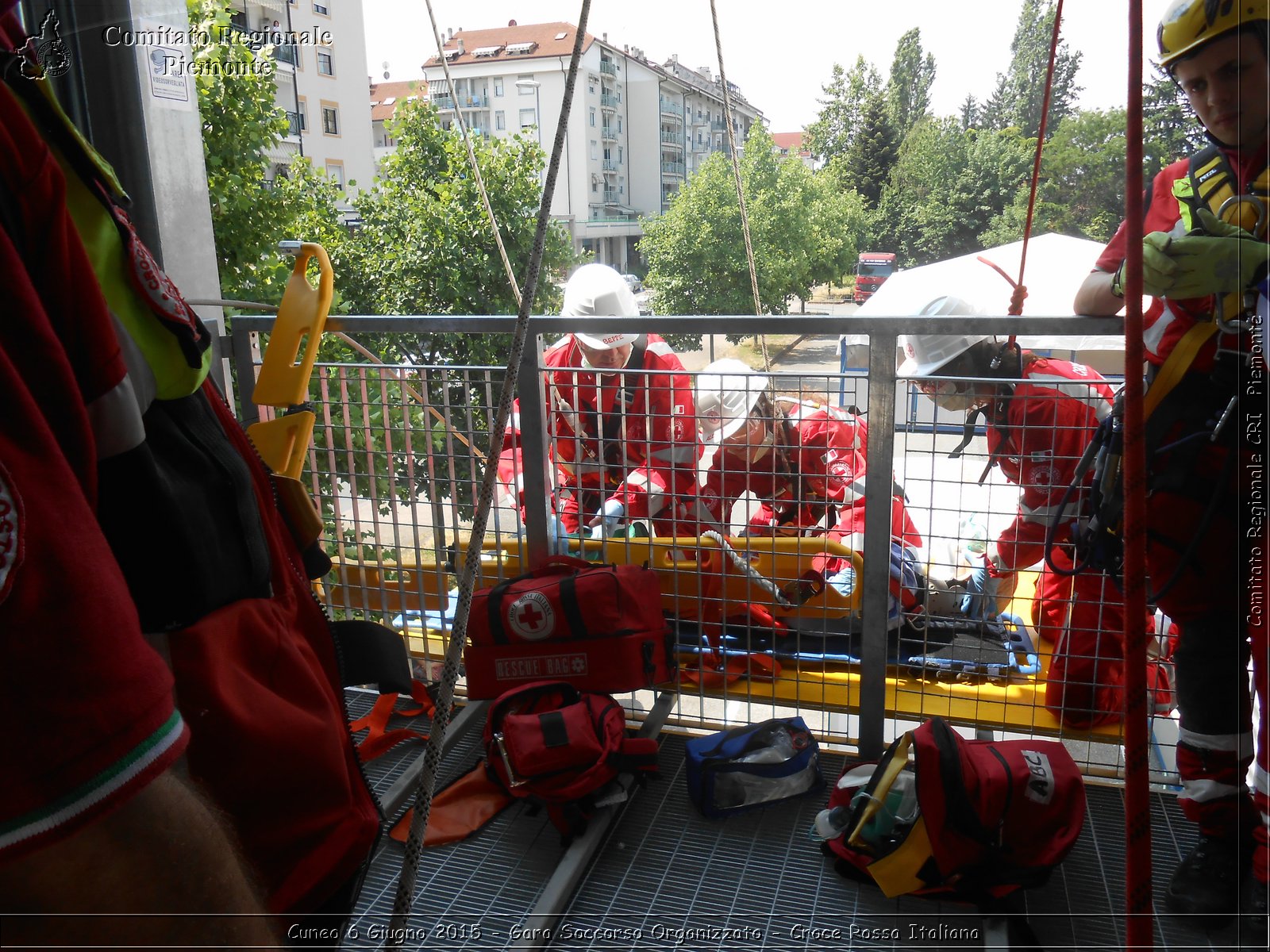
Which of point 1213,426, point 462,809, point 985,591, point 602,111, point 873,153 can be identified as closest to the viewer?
point 1213,426

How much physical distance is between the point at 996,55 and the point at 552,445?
31.4 m

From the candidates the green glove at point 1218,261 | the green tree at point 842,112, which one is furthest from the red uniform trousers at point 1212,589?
the green tree at point 842,112

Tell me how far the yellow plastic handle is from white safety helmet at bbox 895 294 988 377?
1570 millimetres

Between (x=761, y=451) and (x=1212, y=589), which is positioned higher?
(x=761, y=451)

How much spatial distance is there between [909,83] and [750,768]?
34.5m

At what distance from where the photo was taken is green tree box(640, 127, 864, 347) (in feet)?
72.6

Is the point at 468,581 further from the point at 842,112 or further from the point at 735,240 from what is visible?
Result: the point at 842,112

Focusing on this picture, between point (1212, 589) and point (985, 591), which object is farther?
point (985, 591)

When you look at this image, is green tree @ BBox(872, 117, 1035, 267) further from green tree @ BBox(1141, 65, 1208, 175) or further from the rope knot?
the rope knot

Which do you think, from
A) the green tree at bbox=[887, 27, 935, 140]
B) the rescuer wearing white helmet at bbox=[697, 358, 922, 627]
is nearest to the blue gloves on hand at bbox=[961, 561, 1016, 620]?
the rescuer wearing white helmet at bbox=[697, 358, 922, 627]

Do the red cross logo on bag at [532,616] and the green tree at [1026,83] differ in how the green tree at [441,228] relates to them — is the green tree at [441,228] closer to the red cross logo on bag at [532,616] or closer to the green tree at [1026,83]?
the green tree at [1026,83]

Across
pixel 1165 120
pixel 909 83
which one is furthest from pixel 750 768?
pixel 909 83

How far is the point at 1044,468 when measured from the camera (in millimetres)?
2367

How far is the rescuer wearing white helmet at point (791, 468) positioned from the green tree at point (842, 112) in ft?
102
